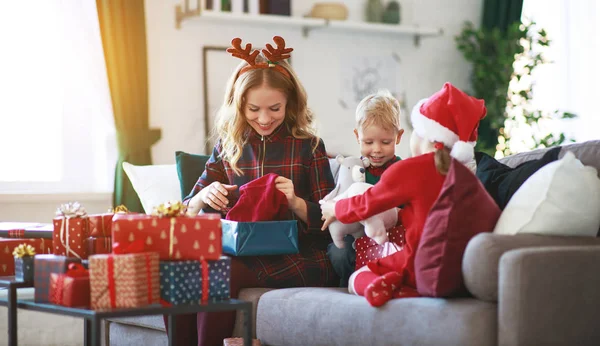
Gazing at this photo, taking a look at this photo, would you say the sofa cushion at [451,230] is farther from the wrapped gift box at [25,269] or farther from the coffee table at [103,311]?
the wrapped gift box at [25,269]

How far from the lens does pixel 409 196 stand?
6.84ft

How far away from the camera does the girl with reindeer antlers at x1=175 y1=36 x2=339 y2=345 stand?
261 cm

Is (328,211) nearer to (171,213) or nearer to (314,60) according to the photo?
(171,213)

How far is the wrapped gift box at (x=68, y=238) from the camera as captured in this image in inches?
82.4

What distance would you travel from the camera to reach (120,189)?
402cm

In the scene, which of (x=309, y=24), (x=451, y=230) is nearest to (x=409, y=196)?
(x=451, y=230)

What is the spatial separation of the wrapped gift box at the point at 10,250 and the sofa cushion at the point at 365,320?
0.66 meters

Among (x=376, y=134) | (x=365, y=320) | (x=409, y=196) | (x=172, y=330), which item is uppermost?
(x=376, y=134)

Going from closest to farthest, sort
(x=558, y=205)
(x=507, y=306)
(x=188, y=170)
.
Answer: (x=507, y=306) < (x=558, y=205) < (x=188, y=170)

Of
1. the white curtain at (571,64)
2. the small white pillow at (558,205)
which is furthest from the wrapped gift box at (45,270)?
the white curtain at (571,64)

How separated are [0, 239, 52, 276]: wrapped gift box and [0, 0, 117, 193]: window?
5.62 feet

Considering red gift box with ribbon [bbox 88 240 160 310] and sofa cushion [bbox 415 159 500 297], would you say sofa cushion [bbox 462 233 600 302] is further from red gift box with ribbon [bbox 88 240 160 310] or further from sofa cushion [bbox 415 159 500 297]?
red gift box with ribbon [bbox 88 240 160 310]

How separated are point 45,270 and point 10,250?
1.66 feet

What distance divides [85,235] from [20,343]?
1.93 meters
